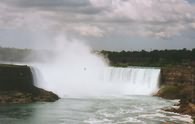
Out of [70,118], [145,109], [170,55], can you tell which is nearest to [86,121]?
[70,118]

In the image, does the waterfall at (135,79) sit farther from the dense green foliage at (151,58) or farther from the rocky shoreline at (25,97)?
the dense green foliage at (151,58)

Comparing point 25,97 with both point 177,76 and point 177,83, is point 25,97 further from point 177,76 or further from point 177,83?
point 177,76

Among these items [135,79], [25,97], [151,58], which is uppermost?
[151,58]

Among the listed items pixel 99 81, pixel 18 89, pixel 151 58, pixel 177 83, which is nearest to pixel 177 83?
pixel 177 83

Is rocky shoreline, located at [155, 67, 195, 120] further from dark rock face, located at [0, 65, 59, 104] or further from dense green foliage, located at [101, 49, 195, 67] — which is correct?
dense green foliage, located at [101, 49, 195, 67]

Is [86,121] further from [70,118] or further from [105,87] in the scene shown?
[105,87]

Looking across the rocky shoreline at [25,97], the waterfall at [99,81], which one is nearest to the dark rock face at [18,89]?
the rocky shoreline at [25,97]

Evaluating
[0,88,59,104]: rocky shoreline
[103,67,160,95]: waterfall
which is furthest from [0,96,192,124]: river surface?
[103,67,160,95]: waterfall
